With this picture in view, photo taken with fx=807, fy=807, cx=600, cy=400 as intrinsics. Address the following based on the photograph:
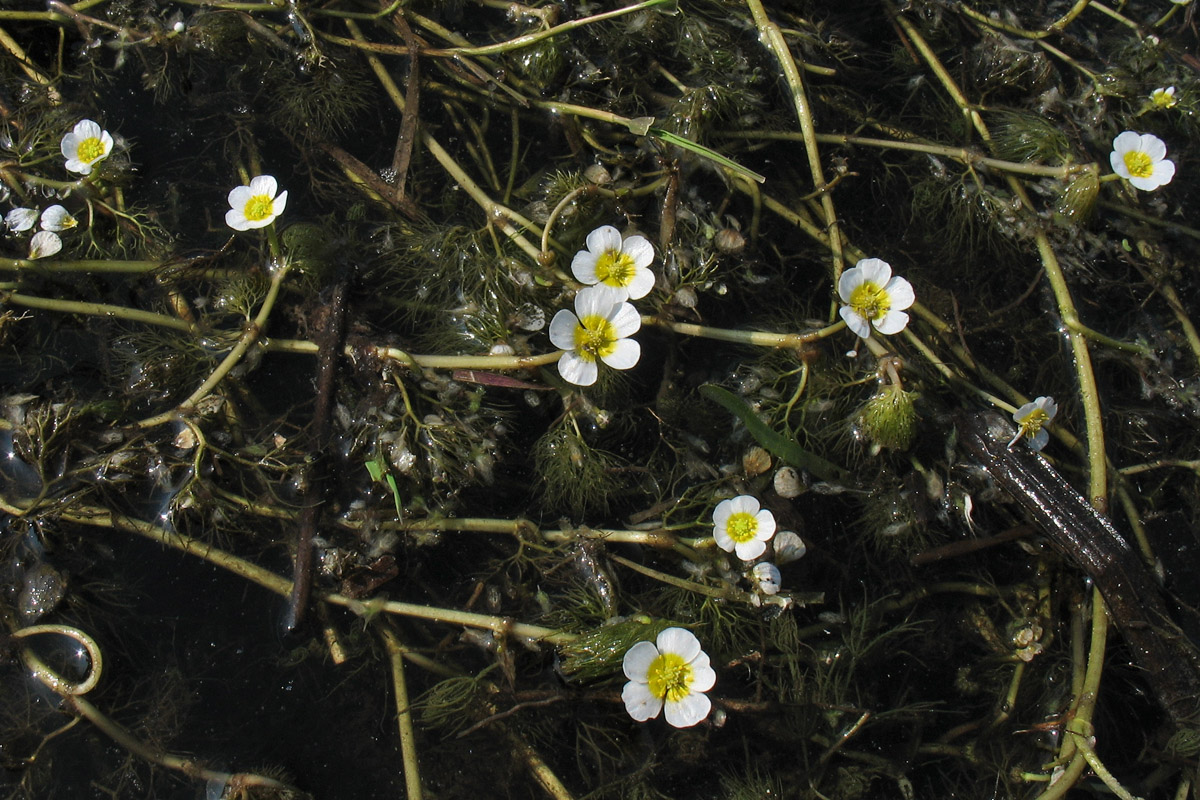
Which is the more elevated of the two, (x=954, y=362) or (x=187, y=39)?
(x=187, y=39)

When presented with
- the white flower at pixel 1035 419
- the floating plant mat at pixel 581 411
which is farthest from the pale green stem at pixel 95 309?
the white flower at pixel 1035 419

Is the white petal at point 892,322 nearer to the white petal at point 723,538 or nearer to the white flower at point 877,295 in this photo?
the white flower at point 877,295

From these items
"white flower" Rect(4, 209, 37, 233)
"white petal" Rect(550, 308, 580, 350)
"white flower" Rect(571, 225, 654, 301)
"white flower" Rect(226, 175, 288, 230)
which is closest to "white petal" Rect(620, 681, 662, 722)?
"white petal" Rect(550, 308, 580, 350)

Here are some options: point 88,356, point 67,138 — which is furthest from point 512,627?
point 67,138

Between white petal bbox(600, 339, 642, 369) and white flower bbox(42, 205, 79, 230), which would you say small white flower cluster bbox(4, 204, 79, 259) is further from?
white petal bbox(600, 339, 642, 369)

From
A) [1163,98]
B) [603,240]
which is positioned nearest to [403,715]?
[603,240]

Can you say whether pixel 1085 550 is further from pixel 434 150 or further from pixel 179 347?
pixel 179 347
